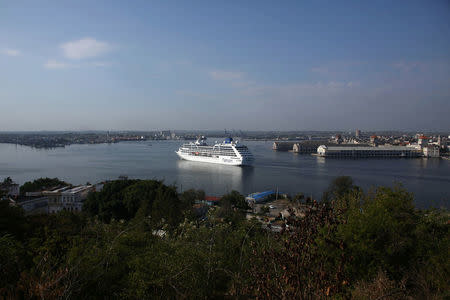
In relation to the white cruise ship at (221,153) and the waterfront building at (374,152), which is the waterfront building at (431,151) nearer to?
the waterfront building at (374,152)

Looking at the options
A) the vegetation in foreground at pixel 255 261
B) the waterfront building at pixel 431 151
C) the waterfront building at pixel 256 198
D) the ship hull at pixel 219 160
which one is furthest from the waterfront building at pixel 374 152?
the vegetation in foreground at pixel 255 261

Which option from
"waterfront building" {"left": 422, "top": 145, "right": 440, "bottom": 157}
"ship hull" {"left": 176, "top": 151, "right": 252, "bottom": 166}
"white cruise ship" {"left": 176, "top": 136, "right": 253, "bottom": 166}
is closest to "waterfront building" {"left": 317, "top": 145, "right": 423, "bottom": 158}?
"waterfront building" {"left": 422, "top": 145, "right": 440, "bottom": 157}

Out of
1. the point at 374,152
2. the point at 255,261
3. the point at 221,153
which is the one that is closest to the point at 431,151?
the point at 374,152

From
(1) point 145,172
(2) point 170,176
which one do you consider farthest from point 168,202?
(1) point 145,172

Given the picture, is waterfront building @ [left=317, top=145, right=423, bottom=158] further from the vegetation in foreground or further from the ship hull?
the vegetation in foreground

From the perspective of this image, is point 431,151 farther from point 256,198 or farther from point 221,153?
point 256,198
